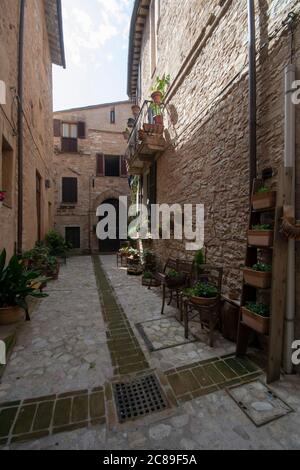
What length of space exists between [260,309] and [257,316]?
11 centimetres

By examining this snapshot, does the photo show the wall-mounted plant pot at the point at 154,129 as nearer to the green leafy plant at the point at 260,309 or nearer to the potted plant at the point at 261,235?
the potted plant at the point at 261,235

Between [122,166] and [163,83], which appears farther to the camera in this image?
[122,166]

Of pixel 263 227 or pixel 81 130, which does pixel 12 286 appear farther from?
pixel 81 130

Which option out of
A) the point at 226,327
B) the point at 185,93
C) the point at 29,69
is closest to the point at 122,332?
the point at 226,327

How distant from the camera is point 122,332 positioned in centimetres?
348

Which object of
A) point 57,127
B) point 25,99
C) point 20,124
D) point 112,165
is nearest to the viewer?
point 20,124

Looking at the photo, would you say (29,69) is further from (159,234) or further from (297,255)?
(297,255)

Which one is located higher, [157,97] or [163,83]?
[163,83]

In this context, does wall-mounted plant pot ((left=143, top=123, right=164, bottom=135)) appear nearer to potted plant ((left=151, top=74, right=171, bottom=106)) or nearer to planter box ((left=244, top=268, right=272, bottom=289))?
potted plant ((left=151, top=74, right=171, bottom=106))

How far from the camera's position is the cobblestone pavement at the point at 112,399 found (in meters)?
1.71

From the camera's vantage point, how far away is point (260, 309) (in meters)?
2.54

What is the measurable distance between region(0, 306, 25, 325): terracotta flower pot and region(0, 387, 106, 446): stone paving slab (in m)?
1.69

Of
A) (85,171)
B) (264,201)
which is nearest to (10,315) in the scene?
(264,201)

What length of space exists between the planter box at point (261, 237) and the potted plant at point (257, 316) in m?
0.73
